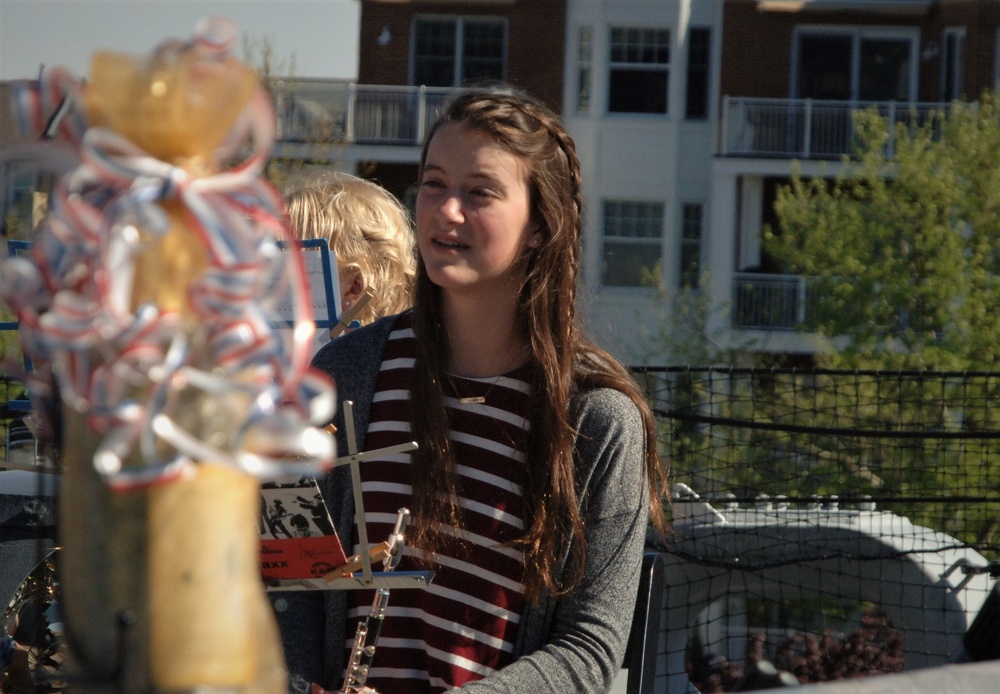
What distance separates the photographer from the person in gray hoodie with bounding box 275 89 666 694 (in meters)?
1.88

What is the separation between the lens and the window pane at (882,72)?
2042cm

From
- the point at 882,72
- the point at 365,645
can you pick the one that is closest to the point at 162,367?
the point at 365,645

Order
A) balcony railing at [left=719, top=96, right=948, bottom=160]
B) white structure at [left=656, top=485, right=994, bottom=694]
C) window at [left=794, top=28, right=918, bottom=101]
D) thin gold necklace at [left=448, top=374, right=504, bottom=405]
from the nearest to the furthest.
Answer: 1. thin gold necklace at [left=448, top=374, right=504, bottom=405]
2. white structure at [left=656, top=485, right=994, bottom=694]
3. balcony railing at [left=719, top=96, right=948, bottom=160]
4. window at [left=794, top=28, right=918, bottom=101]

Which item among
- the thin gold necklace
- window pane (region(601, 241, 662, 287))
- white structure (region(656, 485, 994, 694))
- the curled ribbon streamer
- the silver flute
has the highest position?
window pane (region(601, 241, 662, 287))

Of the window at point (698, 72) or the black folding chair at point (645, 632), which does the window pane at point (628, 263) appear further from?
the black folding chair at point (645, 632)

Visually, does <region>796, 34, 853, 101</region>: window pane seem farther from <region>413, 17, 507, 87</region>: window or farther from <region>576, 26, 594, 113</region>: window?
<region>413, 17, 507, 87</region>: window

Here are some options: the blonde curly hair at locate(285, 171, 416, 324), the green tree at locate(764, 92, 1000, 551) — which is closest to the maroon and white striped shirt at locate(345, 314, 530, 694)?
the blonde curly hair at locate(285, 171, 416, 324)

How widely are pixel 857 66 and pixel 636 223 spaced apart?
441 cm

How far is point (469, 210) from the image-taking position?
1933mm

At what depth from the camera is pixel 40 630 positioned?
5.43 ft

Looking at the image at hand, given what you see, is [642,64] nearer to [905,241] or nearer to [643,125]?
[643,125]

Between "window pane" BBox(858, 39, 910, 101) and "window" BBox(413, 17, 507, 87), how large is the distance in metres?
5.88

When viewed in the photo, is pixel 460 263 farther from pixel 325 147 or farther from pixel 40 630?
pixel 325 147

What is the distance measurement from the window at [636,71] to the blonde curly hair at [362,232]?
697 inches
